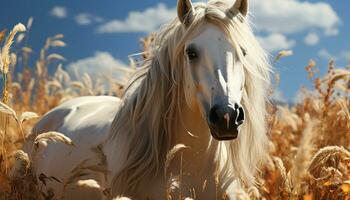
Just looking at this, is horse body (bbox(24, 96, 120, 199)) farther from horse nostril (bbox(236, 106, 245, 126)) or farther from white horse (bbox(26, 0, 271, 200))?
horse nostril (bbox(236, 106, 245, 126))

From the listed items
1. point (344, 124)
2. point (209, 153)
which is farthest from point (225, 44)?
point (344, 124)

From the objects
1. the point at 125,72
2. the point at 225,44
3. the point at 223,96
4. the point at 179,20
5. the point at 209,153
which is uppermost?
the point at 125,72

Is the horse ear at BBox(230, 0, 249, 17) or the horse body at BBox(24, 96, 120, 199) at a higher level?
the horse ear at BBox(230, 0, 249, 17)

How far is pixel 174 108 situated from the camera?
3125 mm

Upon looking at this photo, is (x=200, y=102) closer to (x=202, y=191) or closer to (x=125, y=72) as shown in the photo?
(x=202, y=191)

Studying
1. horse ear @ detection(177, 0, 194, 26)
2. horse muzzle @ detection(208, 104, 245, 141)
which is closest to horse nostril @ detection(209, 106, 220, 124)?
horse muzzle @ detection(208, 104, 245, 141)

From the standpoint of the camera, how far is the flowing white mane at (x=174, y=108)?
3.03 metres

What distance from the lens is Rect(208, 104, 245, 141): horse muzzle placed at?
8.29 feet

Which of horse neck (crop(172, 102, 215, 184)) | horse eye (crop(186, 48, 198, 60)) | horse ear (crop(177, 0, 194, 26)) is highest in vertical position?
horse ear (crop(177, 0, 194, 26))

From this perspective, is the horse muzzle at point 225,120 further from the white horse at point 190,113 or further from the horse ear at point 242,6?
the horse ear at point 242,6

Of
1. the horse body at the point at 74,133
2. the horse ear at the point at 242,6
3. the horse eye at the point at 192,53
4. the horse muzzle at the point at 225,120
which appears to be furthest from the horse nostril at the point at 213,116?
the horse body at the point at 74,133

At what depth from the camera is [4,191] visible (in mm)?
2924

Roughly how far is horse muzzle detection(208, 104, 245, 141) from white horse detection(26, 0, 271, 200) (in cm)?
11

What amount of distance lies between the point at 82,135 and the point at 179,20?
1.21 m
